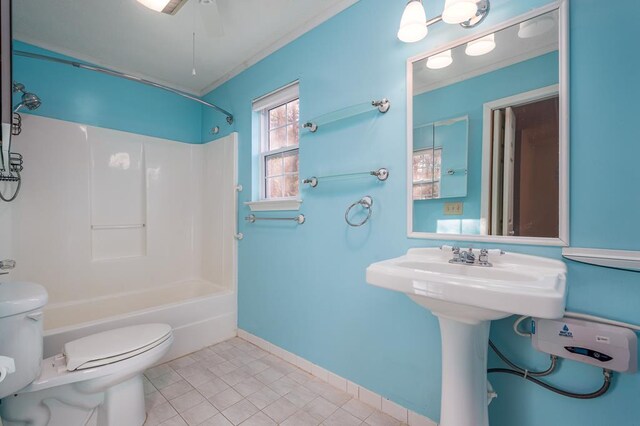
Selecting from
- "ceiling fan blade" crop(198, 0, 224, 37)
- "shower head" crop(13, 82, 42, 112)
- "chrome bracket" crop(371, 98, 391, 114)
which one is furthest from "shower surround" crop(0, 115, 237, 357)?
"chrome bracket" crop(371, 98, 391, 114)

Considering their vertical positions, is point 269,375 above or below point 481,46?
below

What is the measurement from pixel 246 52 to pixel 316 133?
3.51 feet

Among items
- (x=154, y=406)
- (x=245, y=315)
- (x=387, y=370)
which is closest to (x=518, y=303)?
(x=387, y=370)

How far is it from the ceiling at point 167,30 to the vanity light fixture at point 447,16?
61cm

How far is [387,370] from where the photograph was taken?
1.57 meters

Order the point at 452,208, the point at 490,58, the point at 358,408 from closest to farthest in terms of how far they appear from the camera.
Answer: the point at 490,58
the point at 452,208
the point at 358,408

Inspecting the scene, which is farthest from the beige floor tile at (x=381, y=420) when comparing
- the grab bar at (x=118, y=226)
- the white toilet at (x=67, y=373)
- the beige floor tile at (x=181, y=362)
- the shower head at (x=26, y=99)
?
the shower head at (x=26, y=99)

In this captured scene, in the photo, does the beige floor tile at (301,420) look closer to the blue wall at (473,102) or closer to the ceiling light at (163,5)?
the blue wall at (473,102)

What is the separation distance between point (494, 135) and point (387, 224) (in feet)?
2.16

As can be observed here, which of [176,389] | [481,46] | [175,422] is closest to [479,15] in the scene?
[481,46]

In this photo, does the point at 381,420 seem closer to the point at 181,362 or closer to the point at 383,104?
the point at 181,362

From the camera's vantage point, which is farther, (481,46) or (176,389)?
(176,389)

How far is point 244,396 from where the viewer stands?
172 centimetres

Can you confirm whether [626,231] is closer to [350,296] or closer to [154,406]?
[350,296]
